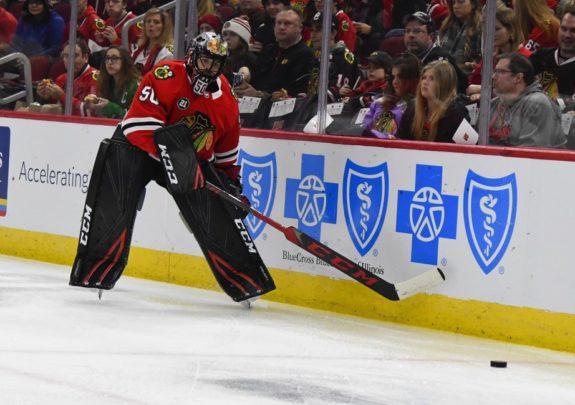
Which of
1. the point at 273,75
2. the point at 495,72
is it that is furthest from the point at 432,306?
the point at 273,75

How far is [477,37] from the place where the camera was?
655cm

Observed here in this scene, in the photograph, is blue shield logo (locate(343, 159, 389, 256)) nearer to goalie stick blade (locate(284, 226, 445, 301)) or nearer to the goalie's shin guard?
goalie stick blade (locate(284, 226, 445, 301))

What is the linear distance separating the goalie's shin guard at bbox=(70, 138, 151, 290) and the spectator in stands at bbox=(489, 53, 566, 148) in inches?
72.1

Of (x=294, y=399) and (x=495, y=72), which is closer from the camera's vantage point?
(x=294, y=399)

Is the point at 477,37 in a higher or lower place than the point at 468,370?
higher

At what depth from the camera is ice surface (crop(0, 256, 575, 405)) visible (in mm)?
4855

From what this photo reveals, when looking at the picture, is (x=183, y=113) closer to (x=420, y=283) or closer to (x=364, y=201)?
(x=364, y=201)

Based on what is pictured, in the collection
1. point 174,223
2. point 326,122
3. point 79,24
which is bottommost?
point 174,223

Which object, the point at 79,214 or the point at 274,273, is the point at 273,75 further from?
the point at 79,214

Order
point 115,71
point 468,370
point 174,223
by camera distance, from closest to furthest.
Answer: point 468,370, point 174,223, point 115,71

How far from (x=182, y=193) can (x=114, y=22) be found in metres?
2.08

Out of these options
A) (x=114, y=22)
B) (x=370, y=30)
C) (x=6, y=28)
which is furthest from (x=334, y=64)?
(x=6, y=28)

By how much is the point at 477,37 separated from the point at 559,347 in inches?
60.1

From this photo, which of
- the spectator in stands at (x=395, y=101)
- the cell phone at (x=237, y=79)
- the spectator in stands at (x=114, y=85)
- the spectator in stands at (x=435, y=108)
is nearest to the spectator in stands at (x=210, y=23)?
the cell phone at (x=237, y=79)
